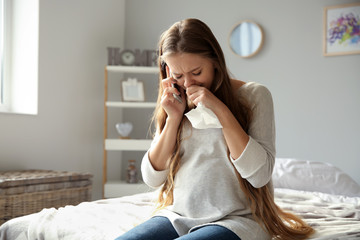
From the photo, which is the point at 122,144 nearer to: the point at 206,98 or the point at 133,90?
the point at 133,90

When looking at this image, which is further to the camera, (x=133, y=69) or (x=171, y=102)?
(x=133, y=69)

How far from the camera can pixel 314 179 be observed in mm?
2695

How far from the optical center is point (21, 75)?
3.57 metres

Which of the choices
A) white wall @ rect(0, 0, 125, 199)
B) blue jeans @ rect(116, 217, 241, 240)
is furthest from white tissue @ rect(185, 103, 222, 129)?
white wall @ rect(0, 0, 125, 199)

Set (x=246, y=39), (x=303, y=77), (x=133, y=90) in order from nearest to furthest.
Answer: (x=303, y=77)
(x=246, y=39)
(x=133, y=90)

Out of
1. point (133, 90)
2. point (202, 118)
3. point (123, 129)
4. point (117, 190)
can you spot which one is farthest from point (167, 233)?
point (133, 90)

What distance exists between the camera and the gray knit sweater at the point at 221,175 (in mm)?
1365

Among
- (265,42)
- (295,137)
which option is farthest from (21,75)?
(295,137)

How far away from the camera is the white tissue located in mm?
1438

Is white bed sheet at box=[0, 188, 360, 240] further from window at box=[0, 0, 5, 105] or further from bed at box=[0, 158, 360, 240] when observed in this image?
window at box=[0, 0, 5, 105]

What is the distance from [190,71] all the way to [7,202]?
162cm

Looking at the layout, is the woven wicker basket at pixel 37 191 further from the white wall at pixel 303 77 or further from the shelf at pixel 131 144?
the white wall at pixel 303 77

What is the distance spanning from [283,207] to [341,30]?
1754 mm

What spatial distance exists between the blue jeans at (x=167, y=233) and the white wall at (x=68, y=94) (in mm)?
2163
